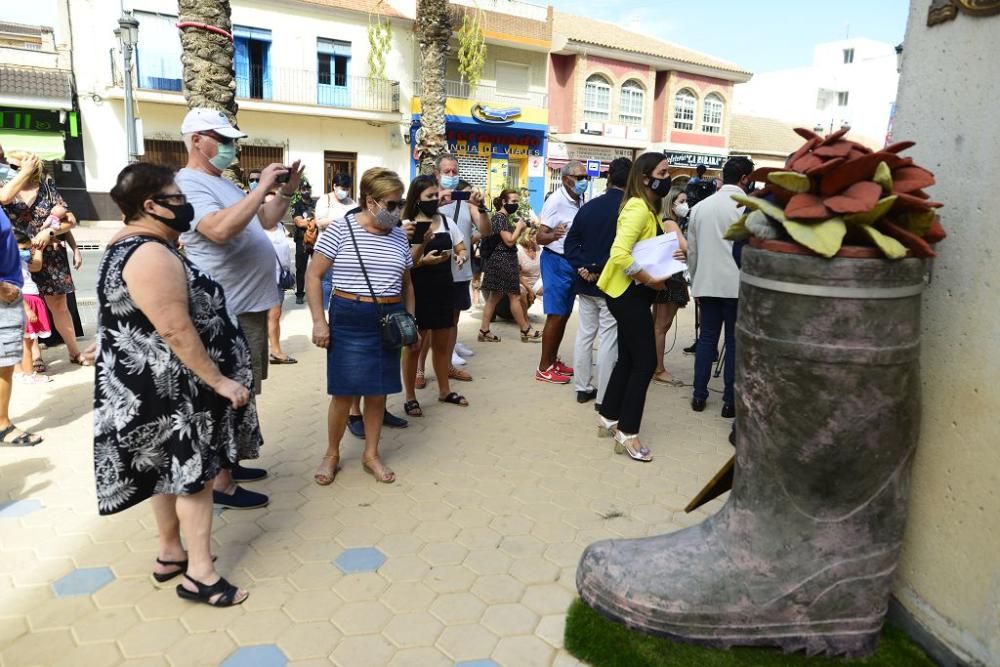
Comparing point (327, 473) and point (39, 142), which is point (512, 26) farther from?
point (327, 473)

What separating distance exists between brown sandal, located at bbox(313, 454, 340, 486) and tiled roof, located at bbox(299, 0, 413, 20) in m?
21.9

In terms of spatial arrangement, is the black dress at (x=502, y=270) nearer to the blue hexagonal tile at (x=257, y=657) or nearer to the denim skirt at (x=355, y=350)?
the denim skirt at (x=355, y=350)

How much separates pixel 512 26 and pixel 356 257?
81.9 ft

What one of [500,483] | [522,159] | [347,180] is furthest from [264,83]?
[500,483]

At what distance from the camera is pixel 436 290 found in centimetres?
506

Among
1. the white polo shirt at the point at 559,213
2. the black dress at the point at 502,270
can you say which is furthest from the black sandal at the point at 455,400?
the black dress at the point at 502,270

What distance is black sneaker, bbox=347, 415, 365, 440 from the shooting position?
4.77 meters

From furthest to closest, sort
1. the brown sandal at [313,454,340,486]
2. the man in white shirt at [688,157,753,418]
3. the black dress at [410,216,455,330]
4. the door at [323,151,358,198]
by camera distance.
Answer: the door at [323,151,358,198], the man in white shirt at [688,157,753,418], the black dress at [410,216,455,330], the brown sandal at [313,454,340,486]

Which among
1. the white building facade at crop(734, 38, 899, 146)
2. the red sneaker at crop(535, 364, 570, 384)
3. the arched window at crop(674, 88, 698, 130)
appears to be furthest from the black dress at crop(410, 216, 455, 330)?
the white building facade at crop(734, 38, 899, 146)

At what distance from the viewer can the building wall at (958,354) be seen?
2.16 meters

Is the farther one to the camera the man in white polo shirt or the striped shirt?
the man in white polo shirt

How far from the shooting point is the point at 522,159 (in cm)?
2794

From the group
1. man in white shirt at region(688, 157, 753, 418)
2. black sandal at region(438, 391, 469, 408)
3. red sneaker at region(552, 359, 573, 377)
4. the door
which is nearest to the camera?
man in white shirt at region(688, 157, 753, 418)

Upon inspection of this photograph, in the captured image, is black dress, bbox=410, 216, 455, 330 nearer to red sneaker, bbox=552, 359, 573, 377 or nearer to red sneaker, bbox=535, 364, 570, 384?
red sneaker, bbox=535, 364, 570, 384
